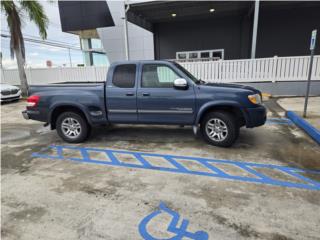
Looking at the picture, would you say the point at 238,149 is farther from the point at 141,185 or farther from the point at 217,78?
the point at 217,78

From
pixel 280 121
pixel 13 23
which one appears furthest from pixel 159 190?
pixel 13 23

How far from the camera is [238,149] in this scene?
4.61 m

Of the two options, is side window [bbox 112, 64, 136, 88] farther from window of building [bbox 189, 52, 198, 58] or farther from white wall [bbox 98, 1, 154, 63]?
window of building [bbox 189, 52, 198, 58]

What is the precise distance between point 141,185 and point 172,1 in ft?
32.3

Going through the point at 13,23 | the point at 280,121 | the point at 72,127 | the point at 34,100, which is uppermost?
the point at 13,23

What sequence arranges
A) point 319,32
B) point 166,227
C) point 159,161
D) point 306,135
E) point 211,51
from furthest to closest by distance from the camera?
point 211,51, point 319,32, point 306,135, point 159,161, point 166,227

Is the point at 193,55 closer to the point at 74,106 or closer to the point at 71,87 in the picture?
A: the point at 71,87

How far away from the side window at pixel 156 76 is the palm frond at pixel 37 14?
1022 cm

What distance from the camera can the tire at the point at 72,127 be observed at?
518cm

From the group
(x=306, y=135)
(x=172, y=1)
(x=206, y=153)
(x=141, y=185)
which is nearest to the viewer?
(x=141, y=185)

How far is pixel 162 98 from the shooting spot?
15.5ft

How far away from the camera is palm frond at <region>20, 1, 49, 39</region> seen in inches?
453

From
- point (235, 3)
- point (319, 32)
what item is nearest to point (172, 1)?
point (235, 3)

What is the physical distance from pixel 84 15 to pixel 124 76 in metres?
12.8
